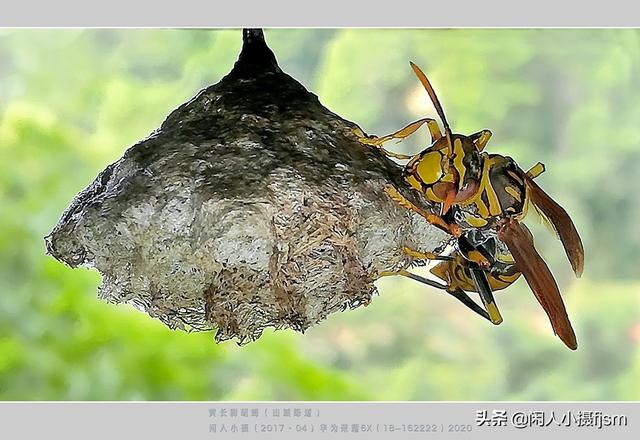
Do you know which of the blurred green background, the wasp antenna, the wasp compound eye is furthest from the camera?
the blurred green background

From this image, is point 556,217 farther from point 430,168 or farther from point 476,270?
point 430,168

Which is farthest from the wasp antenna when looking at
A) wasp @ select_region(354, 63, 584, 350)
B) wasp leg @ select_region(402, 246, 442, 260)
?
wasp leg @ select_region(402, 246, 442, 260)

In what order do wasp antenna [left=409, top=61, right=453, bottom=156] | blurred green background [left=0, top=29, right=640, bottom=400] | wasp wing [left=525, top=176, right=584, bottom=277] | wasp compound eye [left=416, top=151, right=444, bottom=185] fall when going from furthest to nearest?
blurred green background [left=0, top=29, right=640, bottom=400] → wasp wing [left=525, top=176, right=584, bottom=277] → wasp compound eye [left=416, top=151, right=444, bottom=185] → wasp antenna [left=409, top=61, right=453, bottom=156]

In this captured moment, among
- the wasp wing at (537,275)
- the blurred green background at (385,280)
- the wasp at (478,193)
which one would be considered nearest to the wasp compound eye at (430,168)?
the wasp at (478,193)

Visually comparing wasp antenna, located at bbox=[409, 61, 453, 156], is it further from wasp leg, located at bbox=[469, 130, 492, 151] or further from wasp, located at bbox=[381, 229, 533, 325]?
wasp, located at bbox=[381, 229, 533, 325]

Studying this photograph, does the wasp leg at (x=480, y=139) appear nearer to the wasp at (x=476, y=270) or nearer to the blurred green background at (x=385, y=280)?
the wasp at (x=476, y=270)

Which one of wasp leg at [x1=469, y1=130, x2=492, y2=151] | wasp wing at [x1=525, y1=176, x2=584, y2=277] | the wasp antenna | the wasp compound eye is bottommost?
the wasp compound eye

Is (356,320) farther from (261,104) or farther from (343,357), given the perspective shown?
(261,104)
